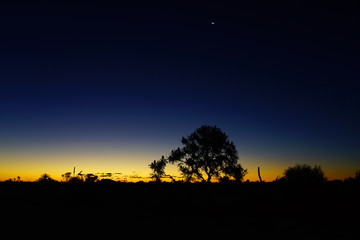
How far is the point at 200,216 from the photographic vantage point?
13164 millimetres

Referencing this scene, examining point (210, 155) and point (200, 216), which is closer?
point (200, 216)

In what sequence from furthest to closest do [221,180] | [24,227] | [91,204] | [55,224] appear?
[221,180] < [91,204] < [55,224] < [24,227]

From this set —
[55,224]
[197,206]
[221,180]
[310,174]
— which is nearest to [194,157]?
[221,180]

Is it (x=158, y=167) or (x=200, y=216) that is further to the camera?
(x=158, y=167)

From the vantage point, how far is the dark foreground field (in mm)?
9312

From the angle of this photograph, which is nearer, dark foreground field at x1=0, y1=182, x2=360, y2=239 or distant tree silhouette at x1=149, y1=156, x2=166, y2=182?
dark foreground field at x1=0, y1=182, x2=360, y2=239

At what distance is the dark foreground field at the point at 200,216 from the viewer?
9.31 meters

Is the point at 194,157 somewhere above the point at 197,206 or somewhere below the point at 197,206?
above

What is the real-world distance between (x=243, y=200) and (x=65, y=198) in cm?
1475

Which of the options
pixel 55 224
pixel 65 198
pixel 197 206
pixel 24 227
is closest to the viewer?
pixel 24 227

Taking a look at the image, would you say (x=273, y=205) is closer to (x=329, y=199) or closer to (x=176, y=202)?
(x=329, y=199)

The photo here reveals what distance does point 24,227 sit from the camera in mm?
9367

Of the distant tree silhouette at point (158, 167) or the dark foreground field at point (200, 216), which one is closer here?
the dark foreground field at point (200, 216)

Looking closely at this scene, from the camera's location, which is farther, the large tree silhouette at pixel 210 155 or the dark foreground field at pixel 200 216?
the large tree silhouette at pixel 210 155
